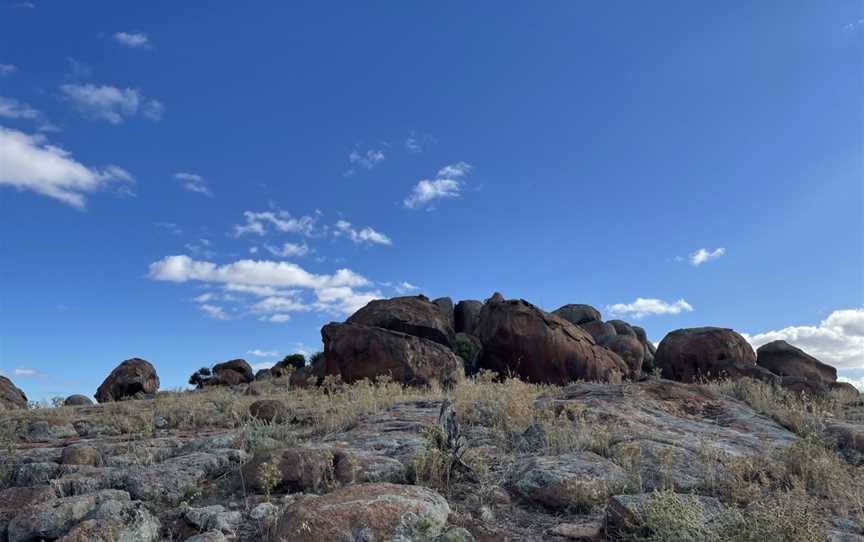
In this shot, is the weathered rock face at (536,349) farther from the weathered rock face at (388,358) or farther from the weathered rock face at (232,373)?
the weathered rock face at (232,373)

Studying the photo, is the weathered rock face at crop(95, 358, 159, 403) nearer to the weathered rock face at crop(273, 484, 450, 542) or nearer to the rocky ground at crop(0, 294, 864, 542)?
the rocky ground at crop(0, 294, 864, 542)

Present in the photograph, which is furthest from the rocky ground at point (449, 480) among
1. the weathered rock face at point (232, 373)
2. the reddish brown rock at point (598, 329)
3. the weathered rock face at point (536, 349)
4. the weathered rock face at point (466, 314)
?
the weathered rock face at point (466, 314)

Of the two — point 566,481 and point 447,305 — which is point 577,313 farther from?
point 566,481

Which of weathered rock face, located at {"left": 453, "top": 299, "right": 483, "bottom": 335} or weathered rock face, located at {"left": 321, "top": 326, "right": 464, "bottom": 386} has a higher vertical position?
weathered rock face, located at {"left": 453, "top": 299, "right": 483, "bottom": 335}

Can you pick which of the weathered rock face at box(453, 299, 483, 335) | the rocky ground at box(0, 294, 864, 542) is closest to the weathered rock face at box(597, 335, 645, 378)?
the weathered rock face at box(453, 299, 483, 335)

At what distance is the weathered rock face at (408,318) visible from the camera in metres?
19.6

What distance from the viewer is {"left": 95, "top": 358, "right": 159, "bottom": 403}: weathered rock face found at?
26625mm

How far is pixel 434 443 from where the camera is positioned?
235 inches

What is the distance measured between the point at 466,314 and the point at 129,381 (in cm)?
2049

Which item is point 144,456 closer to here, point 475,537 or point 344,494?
point 344,494

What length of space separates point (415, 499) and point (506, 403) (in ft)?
13.4

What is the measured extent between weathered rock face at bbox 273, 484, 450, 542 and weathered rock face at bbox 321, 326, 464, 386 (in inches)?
435

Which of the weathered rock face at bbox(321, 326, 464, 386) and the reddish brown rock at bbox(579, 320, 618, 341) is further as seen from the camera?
the reddish brown rock at bbox(579, 320, 618, 341)

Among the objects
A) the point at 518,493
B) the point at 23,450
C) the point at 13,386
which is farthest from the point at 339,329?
the point at 13,386
